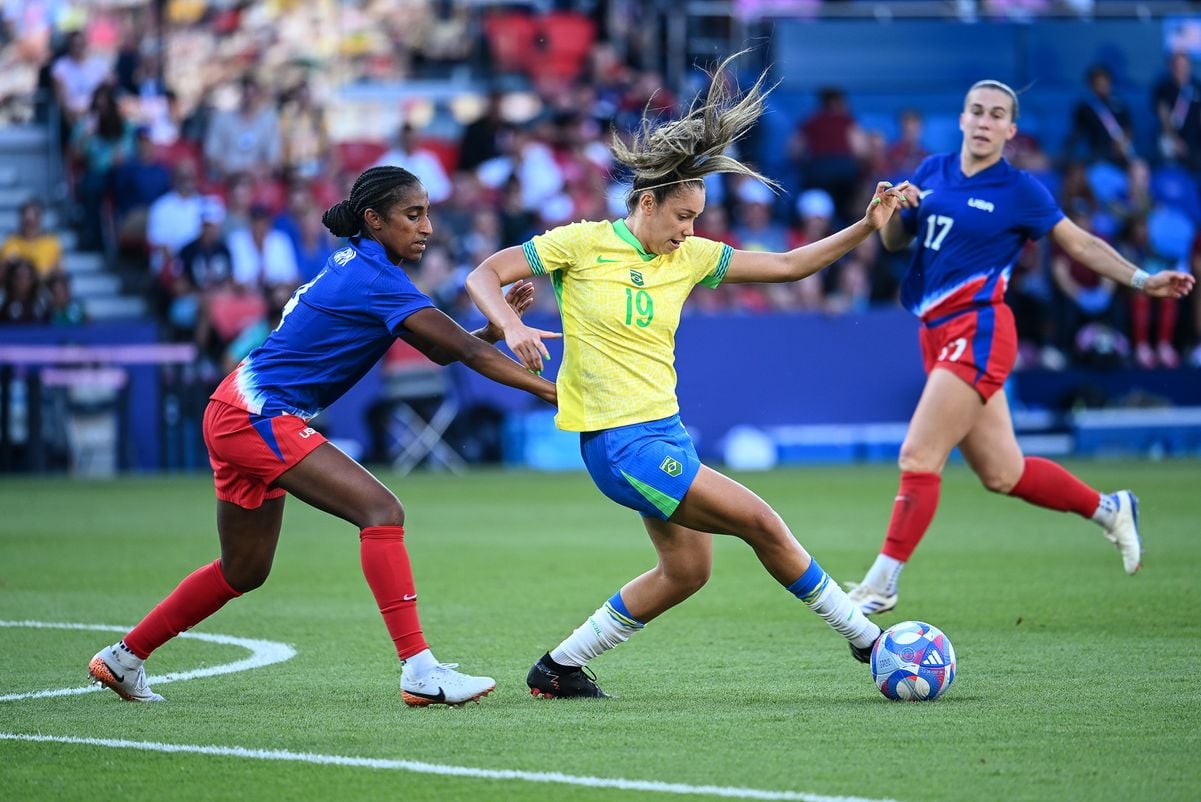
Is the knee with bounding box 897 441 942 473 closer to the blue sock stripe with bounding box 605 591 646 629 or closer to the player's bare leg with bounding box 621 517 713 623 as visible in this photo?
the player's bare leg with bounding box 621 517 713 623

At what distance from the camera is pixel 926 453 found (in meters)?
9.11

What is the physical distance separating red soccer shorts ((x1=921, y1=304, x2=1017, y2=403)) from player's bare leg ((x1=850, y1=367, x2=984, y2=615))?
0.06m

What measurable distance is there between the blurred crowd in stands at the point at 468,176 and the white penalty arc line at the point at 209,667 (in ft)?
34.9

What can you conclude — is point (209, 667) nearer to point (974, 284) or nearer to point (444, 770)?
point (444, 770)

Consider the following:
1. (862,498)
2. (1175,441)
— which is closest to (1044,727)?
(862,498)

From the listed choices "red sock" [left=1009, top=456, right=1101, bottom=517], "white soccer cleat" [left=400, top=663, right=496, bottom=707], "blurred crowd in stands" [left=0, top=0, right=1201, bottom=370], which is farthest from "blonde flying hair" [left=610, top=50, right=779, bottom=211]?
"blurred crowd in stands" [left=0, top=0, right=1201, bottom=370]

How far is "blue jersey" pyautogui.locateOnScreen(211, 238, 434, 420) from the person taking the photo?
6.54m

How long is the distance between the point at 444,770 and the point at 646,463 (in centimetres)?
151

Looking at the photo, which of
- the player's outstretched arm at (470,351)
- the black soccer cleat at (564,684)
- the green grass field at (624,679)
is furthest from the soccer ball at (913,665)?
the player's outstretched arm at (470,351)

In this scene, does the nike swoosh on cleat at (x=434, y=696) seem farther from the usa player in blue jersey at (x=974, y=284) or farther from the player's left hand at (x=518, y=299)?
the usa player in blue jersey at (x=974, y=284)

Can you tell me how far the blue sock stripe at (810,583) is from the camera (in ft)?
21.8

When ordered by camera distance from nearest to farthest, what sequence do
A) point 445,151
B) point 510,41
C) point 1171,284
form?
1. point 1171,284
2. point 445,151
3. point 510,41

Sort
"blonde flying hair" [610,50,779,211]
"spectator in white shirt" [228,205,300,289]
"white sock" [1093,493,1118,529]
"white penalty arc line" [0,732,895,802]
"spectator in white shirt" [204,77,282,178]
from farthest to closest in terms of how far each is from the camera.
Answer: "spectator in white shirt" [204,77,282,178], "spectator in white shirt" [228,205,300,289], "white sock" [1093,493,1118,529], "blonde flying hair" [610,50,779,211], "white penalty arc line" [0,732,895,802]

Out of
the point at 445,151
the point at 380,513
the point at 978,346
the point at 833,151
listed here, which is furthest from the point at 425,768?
the point at 445,151
